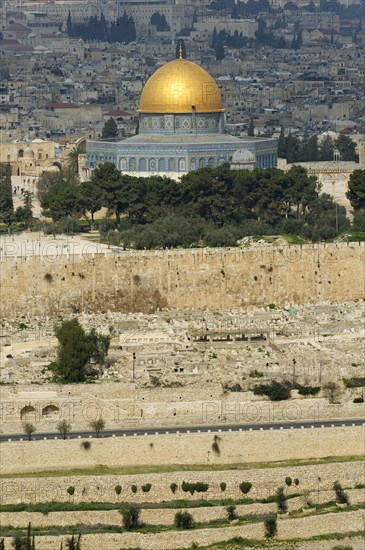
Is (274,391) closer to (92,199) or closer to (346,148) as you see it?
(92,199)

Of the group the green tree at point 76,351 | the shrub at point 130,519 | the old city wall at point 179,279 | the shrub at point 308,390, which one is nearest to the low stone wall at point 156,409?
the shrub at point 308,390

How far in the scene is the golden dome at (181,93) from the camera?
59.2 metres

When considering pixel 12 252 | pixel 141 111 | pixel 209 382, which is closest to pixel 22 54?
pixel 141 111

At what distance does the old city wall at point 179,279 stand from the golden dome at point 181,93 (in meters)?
12.3

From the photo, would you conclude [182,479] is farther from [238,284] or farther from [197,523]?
[238,284]

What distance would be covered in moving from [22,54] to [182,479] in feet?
407

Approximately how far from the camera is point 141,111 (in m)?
59.9

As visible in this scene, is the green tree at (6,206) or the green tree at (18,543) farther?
the green tree at (6,206)

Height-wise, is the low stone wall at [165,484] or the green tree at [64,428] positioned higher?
the green tree at [64,428]

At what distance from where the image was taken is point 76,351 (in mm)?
38500

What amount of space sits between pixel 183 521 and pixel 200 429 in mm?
2979

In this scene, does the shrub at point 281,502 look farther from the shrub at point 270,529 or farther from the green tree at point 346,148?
the green tree at point 346,148

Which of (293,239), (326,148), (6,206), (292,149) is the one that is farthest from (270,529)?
(326,148)

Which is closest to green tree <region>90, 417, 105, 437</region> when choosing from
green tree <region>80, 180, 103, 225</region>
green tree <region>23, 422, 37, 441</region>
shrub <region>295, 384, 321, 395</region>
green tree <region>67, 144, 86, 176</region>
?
green tree <region>23, 422, 37, 441</region>
